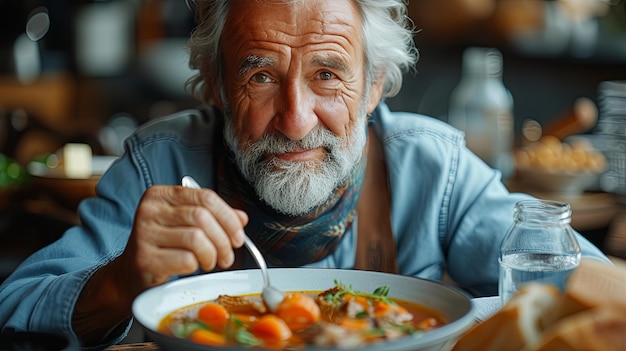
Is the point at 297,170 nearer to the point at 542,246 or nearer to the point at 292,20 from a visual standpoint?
the point at 292,20

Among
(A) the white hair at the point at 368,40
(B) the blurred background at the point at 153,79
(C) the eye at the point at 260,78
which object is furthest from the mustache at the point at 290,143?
(B) the blurred background at the point at 153,79

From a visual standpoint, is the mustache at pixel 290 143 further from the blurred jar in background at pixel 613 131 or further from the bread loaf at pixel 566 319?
the blurred jar in background at pixel 613 131

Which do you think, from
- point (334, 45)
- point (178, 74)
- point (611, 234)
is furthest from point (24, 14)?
point (334, 45)

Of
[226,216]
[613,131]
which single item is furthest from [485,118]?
[226,216]

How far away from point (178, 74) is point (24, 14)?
1139 millimetres

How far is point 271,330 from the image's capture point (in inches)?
37.8

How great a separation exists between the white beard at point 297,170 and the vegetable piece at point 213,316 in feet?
1.70

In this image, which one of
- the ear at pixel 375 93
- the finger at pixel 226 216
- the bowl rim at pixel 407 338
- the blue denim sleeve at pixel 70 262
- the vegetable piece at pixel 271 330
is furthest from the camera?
the ear at pixel 375 93

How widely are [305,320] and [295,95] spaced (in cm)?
57

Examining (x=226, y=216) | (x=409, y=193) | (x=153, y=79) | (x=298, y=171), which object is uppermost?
(x=226, y=216)

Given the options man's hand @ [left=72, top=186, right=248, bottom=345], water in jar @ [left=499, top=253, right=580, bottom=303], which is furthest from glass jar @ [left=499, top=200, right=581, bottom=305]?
man's hand @ [left=72, top=186, right=248, bottom=345]

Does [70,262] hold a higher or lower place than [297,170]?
lower

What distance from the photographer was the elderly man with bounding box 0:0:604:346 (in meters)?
1.46

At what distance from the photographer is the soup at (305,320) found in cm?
92
